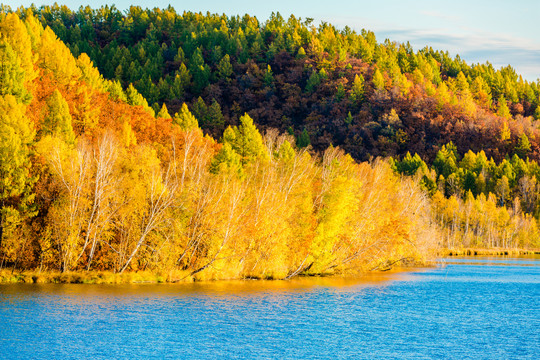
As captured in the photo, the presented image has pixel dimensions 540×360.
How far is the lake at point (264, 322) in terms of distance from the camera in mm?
35312

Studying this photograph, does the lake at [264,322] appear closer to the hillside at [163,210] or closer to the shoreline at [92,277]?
the shoreline at [92,277]

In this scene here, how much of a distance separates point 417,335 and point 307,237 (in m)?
28.7

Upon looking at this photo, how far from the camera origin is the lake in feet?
116

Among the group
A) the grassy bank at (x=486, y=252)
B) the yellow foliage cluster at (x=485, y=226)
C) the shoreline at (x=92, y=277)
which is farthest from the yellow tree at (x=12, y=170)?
the yellow foliage cluster at (x=485, y=226)

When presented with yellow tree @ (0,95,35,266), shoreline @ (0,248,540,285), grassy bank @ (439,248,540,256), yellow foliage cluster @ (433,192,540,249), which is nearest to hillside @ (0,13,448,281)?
yellow tree @ (0,95,35,266)

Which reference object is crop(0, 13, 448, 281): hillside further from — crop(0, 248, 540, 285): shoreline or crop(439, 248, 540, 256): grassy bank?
crop(439, 248, 540, 256): grassy bank

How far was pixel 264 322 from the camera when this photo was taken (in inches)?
1711

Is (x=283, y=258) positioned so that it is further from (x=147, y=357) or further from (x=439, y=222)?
(x=439, y=222)

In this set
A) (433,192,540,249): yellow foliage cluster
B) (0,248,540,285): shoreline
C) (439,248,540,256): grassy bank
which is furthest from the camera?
(433,192,540,249): yellow foliage cluster

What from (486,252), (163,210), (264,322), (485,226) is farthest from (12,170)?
(485,226)

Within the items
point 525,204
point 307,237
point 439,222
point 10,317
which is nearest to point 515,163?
point 525,204

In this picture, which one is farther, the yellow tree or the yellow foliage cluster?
the yellow foliage cluster

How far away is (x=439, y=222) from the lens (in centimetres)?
15000

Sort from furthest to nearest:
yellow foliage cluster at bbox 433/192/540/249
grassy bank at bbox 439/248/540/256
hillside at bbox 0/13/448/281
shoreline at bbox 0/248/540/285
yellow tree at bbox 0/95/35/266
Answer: yellow foliage cluster at bbox 433/192/540/249 < grassy bank at bbox 439/248/540/256 < hillside at bbox 0/13/448/281 < yellow tree at bbox 0/95/35/266 < shoreline at bbox 0/248/540/285
